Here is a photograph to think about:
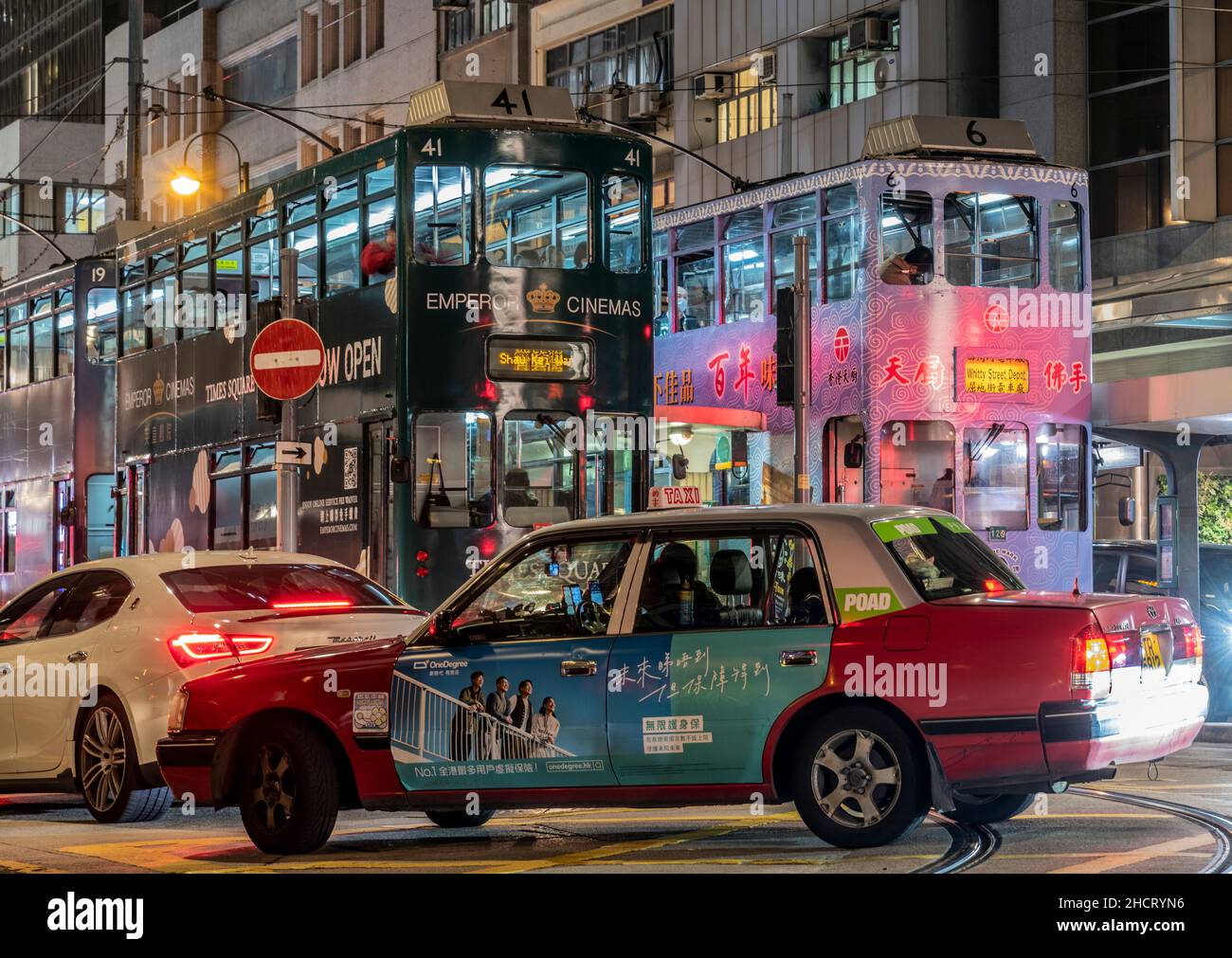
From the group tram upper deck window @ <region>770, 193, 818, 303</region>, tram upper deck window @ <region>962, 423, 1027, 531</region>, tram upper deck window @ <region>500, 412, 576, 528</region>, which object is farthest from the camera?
tram upper deck window @ <region>770, 193, 818, 303</region>

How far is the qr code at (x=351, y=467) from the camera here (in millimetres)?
19181

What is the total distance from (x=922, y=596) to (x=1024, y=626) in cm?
50

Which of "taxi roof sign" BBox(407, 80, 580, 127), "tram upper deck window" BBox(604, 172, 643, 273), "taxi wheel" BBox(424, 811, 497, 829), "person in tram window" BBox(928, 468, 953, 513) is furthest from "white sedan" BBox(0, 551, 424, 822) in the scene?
"person in tram window" BBox(928, 468, 953, 513)

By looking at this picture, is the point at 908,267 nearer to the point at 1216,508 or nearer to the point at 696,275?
the point at 696,275

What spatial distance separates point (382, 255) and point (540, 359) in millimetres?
1715

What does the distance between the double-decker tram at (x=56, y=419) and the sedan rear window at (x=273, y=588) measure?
46.9 ft

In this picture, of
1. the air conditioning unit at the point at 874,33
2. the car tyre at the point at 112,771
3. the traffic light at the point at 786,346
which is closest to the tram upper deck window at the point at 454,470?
the traffic light at the point at 786,346

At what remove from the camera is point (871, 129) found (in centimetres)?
2177

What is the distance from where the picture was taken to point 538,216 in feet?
62.2

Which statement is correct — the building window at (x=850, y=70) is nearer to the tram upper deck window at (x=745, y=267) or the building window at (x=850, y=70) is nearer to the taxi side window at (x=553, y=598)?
the tram upper deck window at (x=745, y=267)

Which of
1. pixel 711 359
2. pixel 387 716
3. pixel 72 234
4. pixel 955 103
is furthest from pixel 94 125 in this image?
pixel 387 716

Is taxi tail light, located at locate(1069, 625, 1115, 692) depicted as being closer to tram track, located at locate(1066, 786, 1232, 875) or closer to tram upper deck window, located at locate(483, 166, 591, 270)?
tram track, located at locate(1066, 786, 1232, 875)

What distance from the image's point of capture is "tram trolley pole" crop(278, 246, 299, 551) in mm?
18219

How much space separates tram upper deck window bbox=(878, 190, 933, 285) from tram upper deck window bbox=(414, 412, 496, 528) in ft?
16.8
